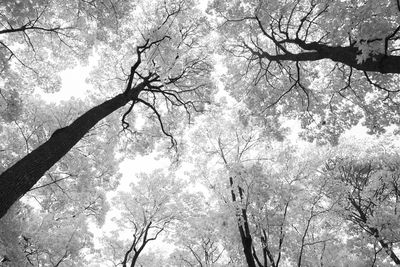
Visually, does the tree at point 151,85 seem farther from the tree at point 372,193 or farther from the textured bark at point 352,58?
the tree at point 372,193

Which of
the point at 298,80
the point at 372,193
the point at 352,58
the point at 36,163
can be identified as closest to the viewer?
the point at 36,163

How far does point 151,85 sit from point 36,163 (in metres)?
5.03

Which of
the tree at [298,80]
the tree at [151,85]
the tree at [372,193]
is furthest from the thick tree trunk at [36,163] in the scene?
the tree at [372,193]

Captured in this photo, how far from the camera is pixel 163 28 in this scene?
7.79 m

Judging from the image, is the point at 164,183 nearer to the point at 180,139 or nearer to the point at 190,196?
the point at 190,196

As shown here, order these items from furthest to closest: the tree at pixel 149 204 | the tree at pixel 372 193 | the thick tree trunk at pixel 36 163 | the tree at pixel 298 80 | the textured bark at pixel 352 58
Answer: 1. the tree at pixel 149 204
2. the tree at pixel 372 193
3. the tree at pixel 298 80
4. the textured bark at pixel 352 58
5. the thick tree trunk at pixel 36 163

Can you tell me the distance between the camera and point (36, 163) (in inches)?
161

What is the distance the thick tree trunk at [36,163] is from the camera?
3.55m

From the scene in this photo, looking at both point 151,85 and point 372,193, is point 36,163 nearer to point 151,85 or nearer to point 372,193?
A: point 151,85

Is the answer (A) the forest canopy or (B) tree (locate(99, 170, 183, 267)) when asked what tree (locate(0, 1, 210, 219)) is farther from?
(B) tree (locate(99, 170, 183, 267))

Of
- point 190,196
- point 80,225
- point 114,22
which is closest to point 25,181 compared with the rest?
point 114,22

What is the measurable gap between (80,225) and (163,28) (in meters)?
8.50

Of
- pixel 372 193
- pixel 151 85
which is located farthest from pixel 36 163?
pixel 372 193

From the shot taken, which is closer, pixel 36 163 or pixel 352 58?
pixel 36 163
